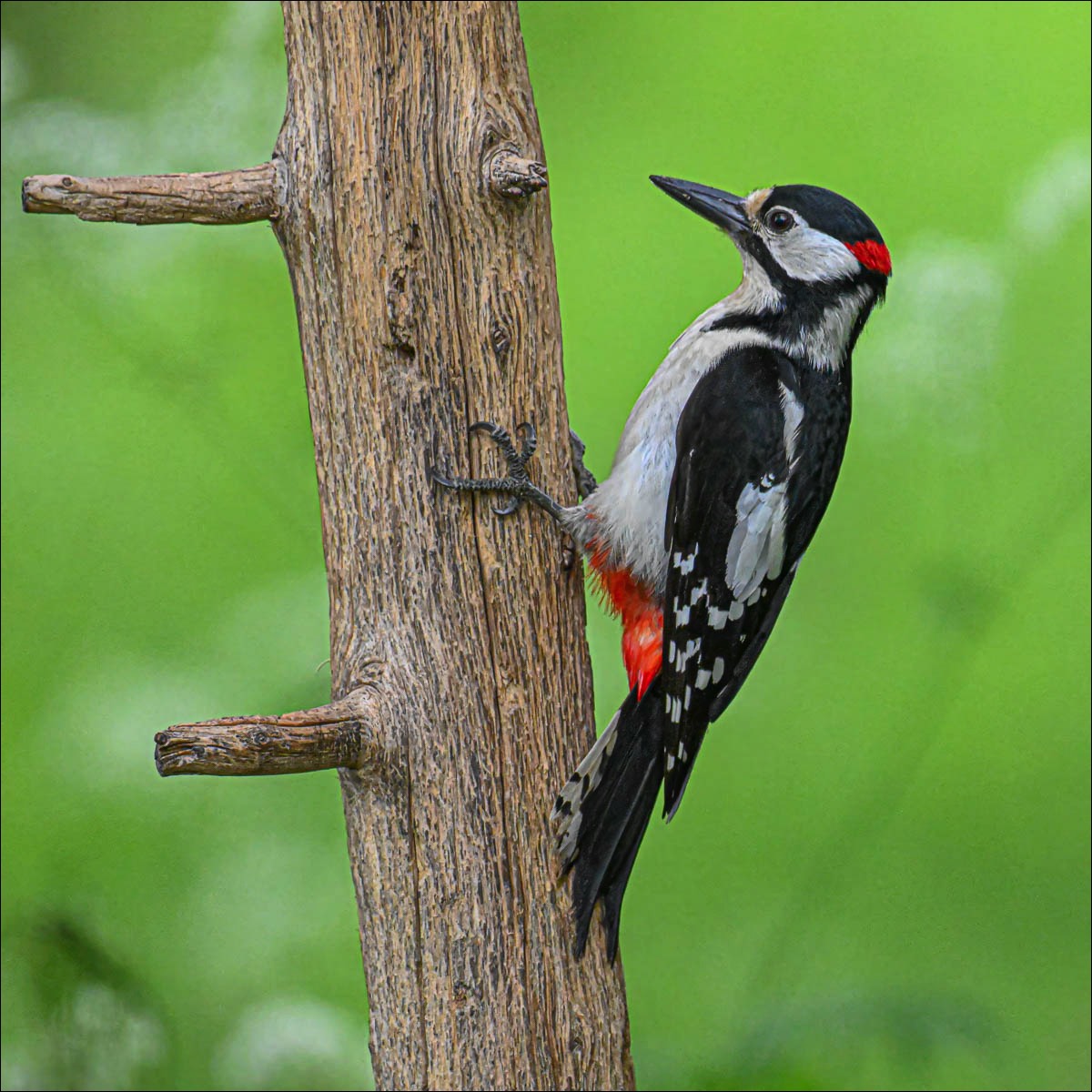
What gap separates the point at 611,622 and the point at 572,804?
83cm

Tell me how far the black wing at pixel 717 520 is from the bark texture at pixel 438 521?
0.16m

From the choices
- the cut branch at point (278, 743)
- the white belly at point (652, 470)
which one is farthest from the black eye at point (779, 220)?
the cut branch at point (278, 743)

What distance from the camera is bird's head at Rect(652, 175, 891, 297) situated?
1.58 metres

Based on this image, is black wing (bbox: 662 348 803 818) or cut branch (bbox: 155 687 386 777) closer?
cut branch (bbox: 155 687 386 777)

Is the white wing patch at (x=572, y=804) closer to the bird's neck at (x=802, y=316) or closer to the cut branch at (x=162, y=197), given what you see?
the bird's neck at (x=802, y=316)

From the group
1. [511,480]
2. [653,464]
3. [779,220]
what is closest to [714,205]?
[779,220]

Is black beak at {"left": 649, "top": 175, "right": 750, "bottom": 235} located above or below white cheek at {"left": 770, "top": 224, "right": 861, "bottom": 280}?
above

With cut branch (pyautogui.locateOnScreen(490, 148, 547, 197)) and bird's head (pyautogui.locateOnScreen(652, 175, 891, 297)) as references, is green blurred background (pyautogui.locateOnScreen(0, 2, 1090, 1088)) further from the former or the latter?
cut branch (pyautogui.locateOnScreen(490, 148, 547, 197))

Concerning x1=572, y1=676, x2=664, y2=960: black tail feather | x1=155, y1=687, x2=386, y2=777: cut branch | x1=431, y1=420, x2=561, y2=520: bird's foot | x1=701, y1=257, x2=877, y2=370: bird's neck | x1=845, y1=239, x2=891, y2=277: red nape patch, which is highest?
x1=845, y1=239, x2=891, y2=277: red nape patch

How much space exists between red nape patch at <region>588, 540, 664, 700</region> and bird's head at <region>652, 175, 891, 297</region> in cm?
42

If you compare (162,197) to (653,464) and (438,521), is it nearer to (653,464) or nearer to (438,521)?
(438,521)

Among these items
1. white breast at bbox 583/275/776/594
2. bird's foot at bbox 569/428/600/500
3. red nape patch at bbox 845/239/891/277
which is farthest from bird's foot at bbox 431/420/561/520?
red nape patch at bbox 845/239/891/277

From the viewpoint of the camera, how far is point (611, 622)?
2.29 m

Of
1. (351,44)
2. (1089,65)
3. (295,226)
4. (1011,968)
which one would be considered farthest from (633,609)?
(1089,65)
